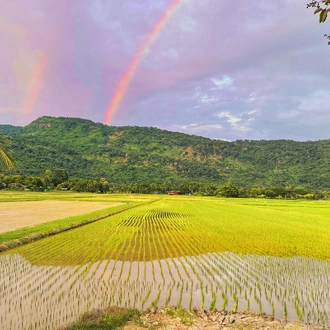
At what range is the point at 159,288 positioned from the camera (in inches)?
302

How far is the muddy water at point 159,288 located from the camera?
6180 millimetres

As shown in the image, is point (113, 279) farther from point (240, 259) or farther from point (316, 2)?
point (316, 2)

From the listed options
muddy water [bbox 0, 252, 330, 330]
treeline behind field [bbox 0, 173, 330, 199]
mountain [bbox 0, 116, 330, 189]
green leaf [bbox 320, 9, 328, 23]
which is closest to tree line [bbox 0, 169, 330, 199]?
treeline behind field [bbox 0, 173, 330, 199]

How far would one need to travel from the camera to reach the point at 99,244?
1373 centimetres

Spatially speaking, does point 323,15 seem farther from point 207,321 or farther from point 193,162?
point 193,162

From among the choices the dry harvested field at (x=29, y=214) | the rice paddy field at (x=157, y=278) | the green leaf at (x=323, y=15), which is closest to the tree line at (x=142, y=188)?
the dry harvested field at (x=29, y=214)

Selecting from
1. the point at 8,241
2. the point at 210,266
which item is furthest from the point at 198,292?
the point at 8,241

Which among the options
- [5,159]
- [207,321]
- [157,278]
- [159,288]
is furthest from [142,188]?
[207,321]

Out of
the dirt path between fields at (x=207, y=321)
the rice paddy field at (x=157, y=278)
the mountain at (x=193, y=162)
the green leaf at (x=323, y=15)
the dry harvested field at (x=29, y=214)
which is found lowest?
the dry harvested field at (x=29, y=214)

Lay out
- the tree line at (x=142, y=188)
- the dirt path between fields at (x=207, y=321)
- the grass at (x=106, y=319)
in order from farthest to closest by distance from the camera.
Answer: the tree line at (x=142, y=188) < the dirt path between fields at (x=207, y=321) < the grass at (x=106, y=319)

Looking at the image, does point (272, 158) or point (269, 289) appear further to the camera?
point (272, 158)

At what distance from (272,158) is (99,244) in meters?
178

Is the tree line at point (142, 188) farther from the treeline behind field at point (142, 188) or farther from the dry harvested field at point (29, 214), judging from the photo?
the dry harvested field at point (29, 214)

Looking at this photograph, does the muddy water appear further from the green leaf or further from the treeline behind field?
the treeline behind field
